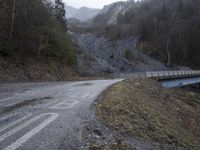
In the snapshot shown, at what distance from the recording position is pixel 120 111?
8914 millimetres

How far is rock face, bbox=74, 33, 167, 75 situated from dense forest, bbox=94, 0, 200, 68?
4964 millimetres

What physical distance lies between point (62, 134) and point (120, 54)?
211ft

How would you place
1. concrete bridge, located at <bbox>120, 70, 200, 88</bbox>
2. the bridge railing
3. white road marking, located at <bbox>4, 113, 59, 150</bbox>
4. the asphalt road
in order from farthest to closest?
concrete bridge, located at <bbox>120, 70, 200, 88</bbox>
the bridge railing
the asphalt road
white road marking, located at <bbox>4, 113, 59, 150</bbox>

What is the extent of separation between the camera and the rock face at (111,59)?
47.1m

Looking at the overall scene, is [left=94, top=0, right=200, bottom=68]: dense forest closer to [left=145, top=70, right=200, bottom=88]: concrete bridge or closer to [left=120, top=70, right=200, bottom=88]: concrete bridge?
[left=145, top=70, right=200, bottom=88]: concrete bridge

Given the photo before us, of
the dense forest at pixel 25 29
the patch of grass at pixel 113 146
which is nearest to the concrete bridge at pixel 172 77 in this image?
the dense forest at pixel 25 29

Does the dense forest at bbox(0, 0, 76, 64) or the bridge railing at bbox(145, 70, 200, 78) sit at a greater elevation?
the dense forest at bbox(0, 0, 76, 64)

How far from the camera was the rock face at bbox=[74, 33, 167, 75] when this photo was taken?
47.1 metres

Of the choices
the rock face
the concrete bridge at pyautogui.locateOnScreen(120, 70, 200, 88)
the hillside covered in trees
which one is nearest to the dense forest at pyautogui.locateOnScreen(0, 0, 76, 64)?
the hillside covered in trees

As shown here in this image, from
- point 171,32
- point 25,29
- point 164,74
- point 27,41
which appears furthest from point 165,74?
point 171,32

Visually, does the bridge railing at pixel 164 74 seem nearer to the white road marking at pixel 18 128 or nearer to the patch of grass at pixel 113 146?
the white road marking at pixel 18 128

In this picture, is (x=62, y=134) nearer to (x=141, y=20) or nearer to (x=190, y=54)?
(x=190, y=54)

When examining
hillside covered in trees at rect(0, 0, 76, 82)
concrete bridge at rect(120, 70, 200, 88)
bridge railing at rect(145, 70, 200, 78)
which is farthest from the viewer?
concrete bridge at rect(120, 70, 200, 88)

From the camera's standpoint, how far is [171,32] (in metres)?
82.8
